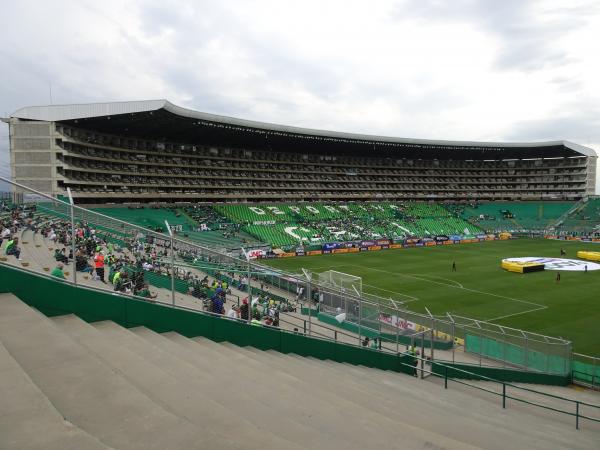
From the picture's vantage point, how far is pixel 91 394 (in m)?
4.07

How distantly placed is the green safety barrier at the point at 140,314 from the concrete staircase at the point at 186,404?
0.83 feet

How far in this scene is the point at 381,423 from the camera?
587cm

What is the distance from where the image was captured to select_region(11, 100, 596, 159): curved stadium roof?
51.2 m

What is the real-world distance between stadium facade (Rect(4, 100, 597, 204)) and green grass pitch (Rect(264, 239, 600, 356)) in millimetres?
26883

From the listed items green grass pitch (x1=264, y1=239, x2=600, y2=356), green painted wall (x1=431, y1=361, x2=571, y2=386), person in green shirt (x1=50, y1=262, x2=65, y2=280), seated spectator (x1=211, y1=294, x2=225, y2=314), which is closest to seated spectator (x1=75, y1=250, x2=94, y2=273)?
person in green shirt (x1=50, y1=262, x2=65, y2=280)

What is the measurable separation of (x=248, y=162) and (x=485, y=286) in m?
53.9

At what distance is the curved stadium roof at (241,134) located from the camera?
168 ft

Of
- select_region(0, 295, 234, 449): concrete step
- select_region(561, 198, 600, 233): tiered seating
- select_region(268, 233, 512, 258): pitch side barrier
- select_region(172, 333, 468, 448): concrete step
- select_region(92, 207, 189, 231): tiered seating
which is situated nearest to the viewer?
select_region(0, 295, 234, 449): concrete step

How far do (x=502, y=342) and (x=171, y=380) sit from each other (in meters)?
16.4

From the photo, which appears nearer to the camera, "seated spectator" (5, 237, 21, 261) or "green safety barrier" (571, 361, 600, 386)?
"seated spectator" (5, 237, 21, 261)

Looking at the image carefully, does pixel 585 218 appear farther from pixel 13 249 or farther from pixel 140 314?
pixel 13 249

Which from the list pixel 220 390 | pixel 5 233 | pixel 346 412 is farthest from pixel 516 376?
pixel 5 233

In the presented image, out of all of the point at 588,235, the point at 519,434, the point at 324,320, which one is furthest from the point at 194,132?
the point at 588,235

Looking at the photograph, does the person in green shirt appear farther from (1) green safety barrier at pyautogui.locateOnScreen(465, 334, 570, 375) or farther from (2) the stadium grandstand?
(1) green safety barrier at pyautogui.locateOnScreen(465, 334, 570, 375)
